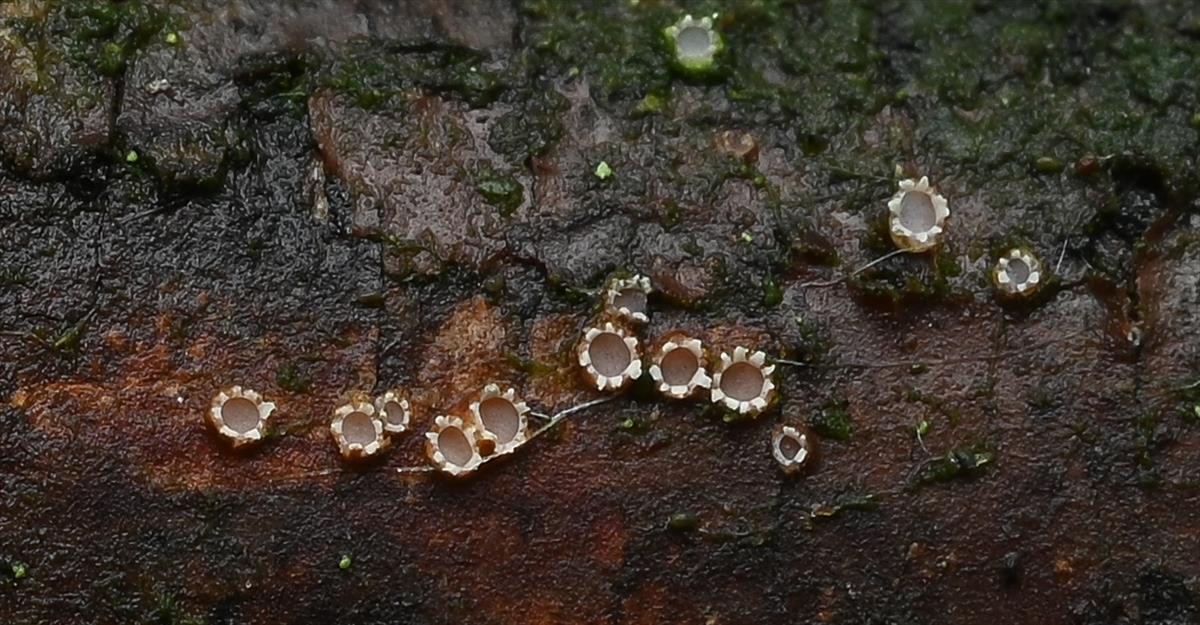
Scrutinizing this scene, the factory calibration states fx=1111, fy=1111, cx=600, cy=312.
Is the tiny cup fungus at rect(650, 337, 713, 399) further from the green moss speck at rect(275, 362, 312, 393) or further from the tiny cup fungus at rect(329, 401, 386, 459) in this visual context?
the green moss speck at rect(275, 362, 312, 393)

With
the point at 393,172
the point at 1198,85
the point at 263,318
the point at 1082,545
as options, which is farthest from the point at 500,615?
the point at 1198,85

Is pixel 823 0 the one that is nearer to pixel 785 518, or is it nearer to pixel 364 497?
pixel 785 518

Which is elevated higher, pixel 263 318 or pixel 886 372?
pixel 263 318

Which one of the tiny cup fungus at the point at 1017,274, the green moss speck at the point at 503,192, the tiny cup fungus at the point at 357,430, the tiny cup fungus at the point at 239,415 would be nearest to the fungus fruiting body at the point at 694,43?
the green moss speck at the point at 503,192

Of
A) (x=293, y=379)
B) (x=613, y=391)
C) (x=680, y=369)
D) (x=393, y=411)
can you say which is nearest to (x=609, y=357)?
(x=613, y=391)

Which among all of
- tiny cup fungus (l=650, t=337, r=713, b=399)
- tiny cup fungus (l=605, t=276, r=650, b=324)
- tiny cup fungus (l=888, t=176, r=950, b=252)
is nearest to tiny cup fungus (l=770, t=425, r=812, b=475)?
tiny cup fungus (l=650, t=337, r=713, b=399)

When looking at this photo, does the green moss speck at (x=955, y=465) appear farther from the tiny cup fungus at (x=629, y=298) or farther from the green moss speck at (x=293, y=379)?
A: the green moss speck at (x=293, y=379)

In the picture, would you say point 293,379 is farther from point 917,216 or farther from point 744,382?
point 917,216
